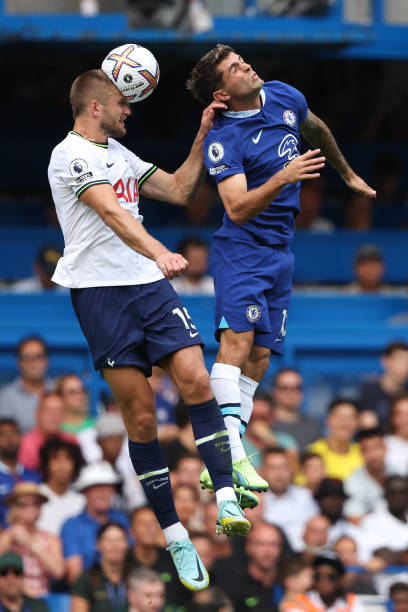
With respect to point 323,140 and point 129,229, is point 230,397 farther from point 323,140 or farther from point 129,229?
point 323,140

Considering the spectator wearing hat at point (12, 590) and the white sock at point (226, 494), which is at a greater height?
the white sock at point (226, 494)

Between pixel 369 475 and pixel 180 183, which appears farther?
pixel 369 475

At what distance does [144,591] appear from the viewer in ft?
30.2

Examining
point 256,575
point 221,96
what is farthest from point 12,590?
point 221,96

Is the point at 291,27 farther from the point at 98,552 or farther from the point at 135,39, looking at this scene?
the point at 98,552

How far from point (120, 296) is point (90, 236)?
35 centimetres

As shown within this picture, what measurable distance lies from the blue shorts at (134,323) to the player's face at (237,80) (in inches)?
42.3

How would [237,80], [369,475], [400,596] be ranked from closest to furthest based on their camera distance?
[237,80] < [400,596] < [369,475]

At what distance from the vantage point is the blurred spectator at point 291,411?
35.7 feet

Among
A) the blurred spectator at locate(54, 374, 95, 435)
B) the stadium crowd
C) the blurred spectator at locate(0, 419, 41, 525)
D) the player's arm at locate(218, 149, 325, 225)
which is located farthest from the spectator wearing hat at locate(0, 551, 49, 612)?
the player's arm at locate(218, 149, 325, 225)

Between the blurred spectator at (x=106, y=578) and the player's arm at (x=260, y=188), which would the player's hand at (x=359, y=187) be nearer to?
the player's arm at (x=260, y=188)

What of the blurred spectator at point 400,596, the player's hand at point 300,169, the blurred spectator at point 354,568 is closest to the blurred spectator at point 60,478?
the blurred spectator at point 354,568

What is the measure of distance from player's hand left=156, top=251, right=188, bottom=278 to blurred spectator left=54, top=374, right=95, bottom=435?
4873 mm

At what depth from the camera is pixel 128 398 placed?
6672 mm
